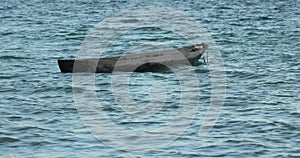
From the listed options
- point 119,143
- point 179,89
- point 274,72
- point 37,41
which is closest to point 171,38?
point 37,41

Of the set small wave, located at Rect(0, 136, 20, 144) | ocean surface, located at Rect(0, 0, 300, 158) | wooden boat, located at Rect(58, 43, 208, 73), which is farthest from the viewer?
wooden boat, located at Rect(58, 43, 208, 73)

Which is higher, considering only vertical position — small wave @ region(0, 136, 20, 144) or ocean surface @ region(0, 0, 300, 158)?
small wave @ region(0, 136, 20, 144)

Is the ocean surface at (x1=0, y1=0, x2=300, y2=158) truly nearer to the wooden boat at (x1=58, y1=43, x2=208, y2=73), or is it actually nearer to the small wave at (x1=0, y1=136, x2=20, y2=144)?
the small wave at (x1=0, y1=136, x2=20, y2=144)

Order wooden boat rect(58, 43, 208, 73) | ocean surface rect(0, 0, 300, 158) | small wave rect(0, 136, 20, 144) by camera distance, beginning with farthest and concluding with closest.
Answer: wooden boat rect(58, 43, 208, 73), small wave rect(0, 136, 20, 144), ocean surface rect(0, 0, 300, 158)

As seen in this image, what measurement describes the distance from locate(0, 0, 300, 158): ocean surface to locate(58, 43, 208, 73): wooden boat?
435 mm

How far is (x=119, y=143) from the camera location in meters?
18.9

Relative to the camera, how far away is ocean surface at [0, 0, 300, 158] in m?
18.6

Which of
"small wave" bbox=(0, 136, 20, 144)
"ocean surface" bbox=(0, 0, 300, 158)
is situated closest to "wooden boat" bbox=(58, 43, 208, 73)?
"ocean surface" bbox=(0, 0, 300, 158)

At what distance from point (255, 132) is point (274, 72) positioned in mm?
10438

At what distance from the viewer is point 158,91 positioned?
26188 millimetres

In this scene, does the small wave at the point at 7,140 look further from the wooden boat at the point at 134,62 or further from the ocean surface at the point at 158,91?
the wooden boat at the point at 134,62

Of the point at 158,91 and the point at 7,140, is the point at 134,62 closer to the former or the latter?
the point at 158,91

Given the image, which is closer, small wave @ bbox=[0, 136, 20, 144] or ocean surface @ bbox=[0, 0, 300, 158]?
ocean surface @ bbox=[0, 0, 300, 158]

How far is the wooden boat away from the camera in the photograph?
28.9 metres
